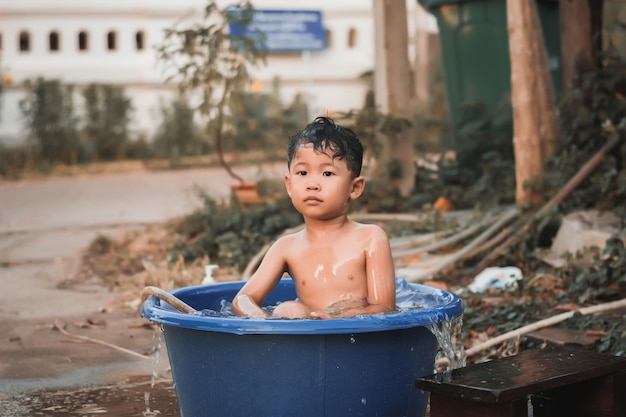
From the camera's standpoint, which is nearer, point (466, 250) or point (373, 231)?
point (373, 231)

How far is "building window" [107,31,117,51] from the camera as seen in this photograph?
779 inches

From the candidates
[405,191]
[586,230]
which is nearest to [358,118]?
[405,191]

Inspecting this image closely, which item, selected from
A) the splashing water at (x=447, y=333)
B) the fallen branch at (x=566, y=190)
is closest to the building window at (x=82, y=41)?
the fallen branch at (x=566, y=190)

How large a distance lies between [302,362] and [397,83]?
555cm

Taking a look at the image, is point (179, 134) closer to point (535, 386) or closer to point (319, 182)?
point (319, 182)

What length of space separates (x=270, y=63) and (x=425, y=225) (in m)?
14.1

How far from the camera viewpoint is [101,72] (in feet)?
63.4

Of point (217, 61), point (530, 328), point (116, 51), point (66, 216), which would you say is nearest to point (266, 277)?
point (530, 328)

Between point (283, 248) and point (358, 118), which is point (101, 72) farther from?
point (283, 248)

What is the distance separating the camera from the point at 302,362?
2611 millimetres

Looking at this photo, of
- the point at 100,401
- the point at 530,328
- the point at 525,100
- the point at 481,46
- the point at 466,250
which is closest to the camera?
the point at 100,401

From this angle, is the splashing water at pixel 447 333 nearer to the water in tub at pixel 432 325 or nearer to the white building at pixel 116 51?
the water in tub at pixel 432 325

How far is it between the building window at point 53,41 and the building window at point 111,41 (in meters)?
1.00

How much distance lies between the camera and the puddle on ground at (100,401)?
3464mm
